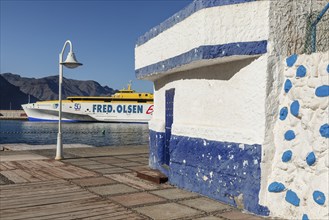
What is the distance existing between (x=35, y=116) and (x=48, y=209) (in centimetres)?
8158

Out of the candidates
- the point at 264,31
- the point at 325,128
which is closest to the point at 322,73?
the point at 325,128

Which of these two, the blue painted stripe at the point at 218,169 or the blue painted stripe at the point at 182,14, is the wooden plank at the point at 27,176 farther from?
the blue painted stripe at the point at 182,14

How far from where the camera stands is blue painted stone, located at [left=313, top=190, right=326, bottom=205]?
15.3 ft

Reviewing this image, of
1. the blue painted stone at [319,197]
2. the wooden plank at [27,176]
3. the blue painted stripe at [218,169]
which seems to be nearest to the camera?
the blue painted stone at [319,197]

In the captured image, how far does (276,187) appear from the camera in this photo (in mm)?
5422

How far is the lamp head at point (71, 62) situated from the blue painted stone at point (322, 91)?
8122 millimetres

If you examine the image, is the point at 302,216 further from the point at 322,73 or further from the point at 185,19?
the point at 185,19

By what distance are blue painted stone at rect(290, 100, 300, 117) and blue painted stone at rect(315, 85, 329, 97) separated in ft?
1.30

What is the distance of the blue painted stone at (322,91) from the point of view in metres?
4.82

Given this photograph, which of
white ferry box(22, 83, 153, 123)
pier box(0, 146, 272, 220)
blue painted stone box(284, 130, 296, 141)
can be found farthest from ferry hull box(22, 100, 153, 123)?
blue painted stone box(284, 130, 296, 141)

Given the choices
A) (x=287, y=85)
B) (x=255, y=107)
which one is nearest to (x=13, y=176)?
(x=255, y=107)

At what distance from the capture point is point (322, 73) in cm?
495

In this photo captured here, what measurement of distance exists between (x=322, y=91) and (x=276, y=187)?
1.62 metres

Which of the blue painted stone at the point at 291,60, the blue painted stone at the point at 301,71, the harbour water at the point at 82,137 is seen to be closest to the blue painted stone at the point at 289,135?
the blue painted stone at the point at 301,71
